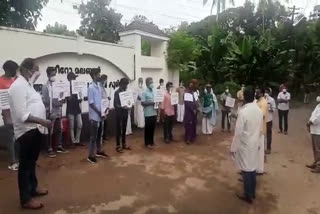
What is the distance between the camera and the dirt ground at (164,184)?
4734 mm

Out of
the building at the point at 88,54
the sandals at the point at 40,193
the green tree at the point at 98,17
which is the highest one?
the green tree at the point at 98,17

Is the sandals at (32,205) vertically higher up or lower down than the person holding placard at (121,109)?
lower down

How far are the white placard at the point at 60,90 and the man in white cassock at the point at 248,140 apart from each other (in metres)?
3.89

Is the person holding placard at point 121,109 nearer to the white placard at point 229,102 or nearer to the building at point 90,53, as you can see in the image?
the building at point 90,53

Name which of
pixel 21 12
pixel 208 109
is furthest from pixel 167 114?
pixel 21 12

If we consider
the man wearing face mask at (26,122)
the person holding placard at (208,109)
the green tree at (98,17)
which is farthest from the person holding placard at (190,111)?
the green tree at (98,17)

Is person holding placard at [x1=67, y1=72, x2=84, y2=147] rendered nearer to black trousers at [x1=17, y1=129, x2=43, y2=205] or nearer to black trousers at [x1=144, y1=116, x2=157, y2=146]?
black trousers at [x1=144, y1=116, x2=157, y2=146]

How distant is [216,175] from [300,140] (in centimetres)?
494

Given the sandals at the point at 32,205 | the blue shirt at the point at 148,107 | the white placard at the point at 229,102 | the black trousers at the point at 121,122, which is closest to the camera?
the sandals at the point at 32,205

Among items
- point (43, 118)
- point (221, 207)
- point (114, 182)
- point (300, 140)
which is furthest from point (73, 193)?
point (300, 140)

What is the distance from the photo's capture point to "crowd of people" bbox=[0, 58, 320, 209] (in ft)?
13.6

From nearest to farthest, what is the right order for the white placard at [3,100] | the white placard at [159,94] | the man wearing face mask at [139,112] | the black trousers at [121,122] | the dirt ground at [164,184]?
1. the dirt ground at [164,184]
2. the white placard at [3,100]
3. the black trousers at [121,122]
4. the white placard at [159,94]
5. the man wearing face mask at [139,112]

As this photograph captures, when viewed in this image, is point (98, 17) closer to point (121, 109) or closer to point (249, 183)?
point (121, 109)

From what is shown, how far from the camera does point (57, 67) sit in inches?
325
